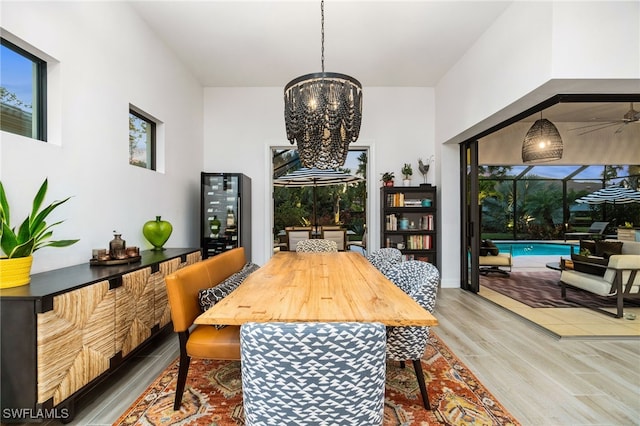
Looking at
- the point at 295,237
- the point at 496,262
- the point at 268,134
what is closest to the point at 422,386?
the point at 268,134

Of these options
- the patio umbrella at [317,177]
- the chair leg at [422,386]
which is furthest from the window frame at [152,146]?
the chair leg at [422,386]

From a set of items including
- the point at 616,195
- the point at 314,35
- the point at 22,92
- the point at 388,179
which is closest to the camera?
the point at 22,92

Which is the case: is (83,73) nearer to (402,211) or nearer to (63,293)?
(63,293)

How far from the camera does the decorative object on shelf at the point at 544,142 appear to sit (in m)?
4.51

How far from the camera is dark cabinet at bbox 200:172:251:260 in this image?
4348 mm

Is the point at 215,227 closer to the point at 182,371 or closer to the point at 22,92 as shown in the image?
the point at 22,92

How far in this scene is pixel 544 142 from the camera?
454 centimetres

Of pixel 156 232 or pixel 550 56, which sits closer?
pixel 550 56

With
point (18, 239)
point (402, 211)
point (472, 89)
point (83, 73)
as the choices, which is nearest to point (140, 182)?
point (83, 73)

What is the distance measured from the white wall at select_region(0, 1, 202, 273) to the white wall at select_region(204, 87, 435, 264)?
130 cm

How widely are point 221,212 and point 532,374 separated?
394 centimetres

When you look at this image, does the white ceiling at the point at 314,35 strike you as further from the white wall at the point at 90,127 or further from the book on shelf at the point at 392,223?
the book on shelf at the point at 392,223

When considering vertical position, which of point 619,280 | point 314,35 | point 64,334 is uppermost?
point 314,35

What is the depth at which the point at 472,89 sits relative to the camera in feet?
12.6
